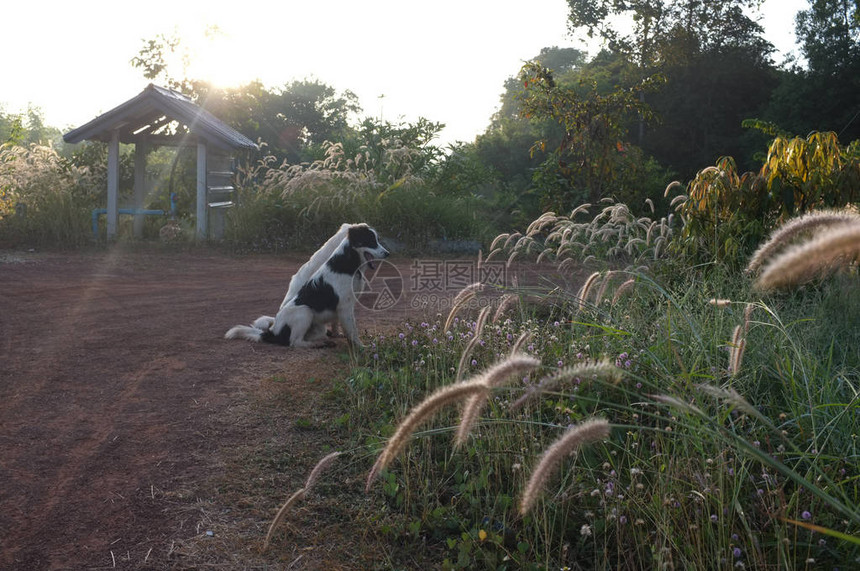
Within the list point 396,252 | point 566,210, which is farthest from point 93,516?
point 566,210

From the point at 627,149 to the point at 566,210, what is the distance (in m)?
1.97

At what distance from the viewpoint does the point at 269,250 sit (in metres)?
13.3

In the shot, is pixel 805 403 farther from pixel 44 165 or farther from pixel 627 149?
pixel 44 165

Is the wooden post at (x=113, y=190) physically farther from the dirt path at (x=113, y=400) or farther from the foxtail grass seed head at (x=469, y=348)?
the foxtail grass seed head at (x=469, y=348)

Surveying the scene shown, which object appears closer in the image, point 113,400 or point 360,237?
point 113,400

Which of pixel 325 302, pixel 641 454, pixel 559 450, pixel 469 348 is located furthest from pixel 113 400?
pixel 559 450

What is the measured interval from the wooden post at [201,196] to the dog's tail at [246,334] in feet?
27.0

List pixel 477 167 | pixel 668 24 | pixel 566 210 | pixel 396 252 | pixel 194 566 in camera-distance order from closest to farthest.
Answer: pixel 194 566
pixel 396 252
pixel 566 210
pixel 477 167
pixel 668 24

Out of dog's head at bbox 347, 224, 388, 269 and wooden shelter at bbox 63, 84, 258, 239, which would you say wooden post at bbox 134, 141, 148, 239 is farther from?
dog's head at bbox 347, 224, 388, 269

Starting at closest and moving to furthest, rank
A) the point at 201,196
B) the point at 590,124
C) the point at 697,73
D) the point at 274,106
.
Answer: the point at 590,124 → the point at 201,196 → the point at 697,73 → the point at 274,106

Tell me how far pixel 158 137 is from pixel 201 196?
8.73 feet

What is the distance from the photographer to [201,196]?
14.1 m

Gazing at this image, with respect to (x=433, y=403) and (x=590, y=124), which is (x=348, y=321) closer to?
(x=433, y=403)

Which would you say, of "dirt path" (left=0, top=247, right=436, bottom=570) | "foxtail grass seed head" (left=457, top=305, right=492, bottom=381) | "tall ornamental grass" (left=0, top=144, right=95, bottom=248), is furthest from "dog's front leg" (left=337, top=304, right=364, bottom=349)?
"tall ornamental grass" (left=0, top=144, right=95, bottom=248)
